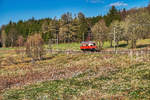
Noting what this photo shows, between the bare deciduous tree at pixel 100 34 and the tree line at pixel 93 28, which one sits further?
the bare deciduous tree at pixel 100 34

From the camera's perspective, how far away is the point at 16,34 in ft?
478

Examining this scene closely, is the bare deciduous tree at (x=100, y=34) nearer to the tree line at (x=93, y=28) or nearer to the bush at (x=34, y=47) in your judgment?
the tree line at (x=93, y=28)

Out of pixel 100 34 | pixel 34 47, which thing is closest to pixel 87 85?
pixel 34 47

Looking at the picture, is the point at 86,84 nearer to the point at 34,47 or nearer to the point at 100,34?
the point at 34,47

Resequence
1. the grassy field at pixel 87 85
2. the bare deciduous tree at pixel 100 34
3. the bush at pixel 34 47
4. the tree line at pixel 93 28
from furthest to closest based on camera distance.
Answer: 1. the bare deciduous tree at pixel 100 34
2. the tree line at pixel 93 28
3. the bush at pixel 34 47
4. the grassy field at pixel 87 85

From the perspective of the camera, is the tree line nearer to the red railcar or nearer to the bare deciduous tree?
the bare deciduous tree

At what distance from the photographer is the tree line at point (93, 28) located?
67000mm

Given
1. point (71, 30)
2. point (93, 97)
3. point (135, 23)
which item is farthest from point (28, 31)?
point (93, 97)

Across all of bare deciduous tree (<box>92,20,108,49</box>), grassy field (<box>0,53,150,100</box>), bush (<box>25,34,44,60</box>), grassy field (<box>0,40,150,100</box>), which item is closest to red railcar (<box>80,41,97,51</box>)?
bare deciduous tree (<box>92,20,108,49</box>)

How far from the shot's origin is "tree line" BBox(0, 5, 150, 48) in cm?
6700

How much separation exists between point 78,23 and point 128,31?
52386mm

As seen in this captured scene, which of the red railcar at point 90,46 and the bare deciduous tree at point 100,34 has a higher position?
the bare deciduous tree at point 100,34

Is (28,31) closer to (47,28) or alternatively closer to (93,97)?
(47,28)

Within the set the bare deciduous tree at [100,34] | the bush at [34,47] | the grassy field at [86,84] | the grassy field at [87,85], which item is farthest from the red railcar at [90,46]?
the grassy field at [87,85]
